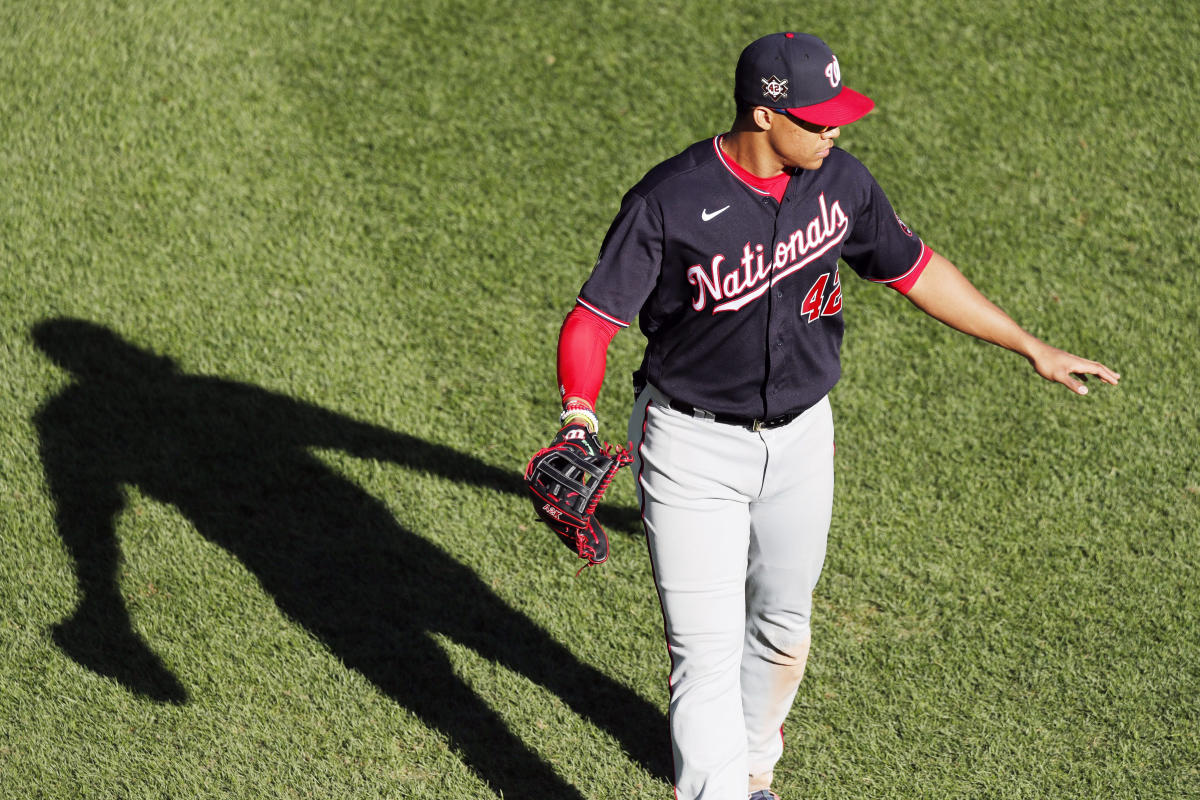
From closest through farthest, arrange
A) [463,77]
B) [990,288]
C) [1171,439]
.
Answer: [1171,439], [990,288], [463,77]

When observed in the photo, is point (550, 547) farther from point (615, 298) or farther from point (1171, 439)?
point (1171, 439)

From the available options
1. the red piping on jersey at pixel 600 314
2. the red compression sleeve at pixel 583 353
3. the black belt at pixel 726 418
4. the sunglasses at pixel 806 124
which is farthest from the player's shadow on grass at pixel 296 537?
the sunglasses at pixel 806 124

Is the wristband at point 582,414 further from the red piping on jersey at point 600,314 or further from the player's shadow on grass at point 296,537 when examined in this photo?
the player's shadow on grass at point 296,537

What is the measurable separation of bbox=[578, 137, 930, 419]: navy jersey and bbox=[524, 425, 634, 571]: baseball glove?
42cm

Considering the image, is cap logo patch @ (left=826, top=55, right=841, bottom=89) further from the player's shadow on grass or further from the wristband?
the player's shadow on grass

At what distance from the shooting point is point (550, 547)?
604cm

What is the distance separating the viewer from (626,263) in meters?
3.90

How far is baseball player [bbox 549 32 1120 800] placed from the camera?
3.90m

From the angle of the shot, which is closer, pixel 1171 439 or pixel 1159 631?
pixel 1159 631

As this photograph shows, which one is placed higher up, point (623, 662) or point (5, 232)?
point (5, 232)

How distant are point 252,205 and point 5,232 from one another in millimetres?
1429

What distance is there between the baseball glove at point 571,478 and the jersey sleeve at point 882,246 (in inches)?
47.5

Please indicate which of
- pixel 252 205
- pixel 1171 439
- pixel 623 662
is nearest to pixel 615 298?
pixel 623 662

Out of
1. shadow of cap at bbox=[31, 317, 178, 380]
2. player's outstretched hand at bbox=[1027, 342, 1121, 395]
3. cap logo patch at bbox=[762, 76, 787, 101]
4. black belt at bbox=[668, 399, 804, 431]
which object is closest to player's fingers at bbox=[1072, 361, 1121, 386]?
player's outstretched hand at bbox=[1027, 342, 1121, 395]
